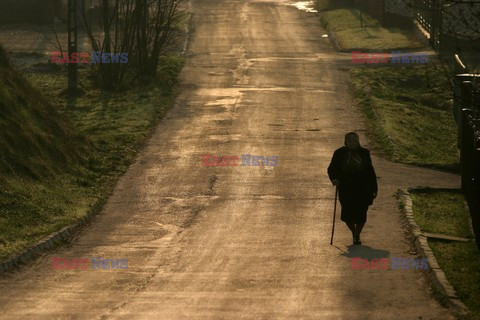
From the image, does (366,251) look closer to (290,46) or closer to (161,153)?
(161,153)

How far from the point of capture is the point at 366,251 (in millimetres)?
16062

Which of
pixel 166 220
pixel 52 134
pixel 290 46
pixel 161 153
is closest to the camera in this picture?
Result: pixel 166 220

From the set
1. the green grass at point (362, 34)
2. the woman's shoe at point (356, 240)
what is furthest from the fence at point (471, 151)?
the green grass at point (362, 34)

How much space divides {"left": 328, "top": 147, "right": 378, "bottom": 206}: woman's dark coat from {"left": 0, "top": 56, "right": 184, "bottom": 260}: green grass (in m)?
4.64

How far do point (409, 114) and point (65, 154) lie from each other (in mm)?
11649

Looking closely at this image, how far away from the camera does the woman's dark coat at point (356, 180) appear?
1628 centimetres

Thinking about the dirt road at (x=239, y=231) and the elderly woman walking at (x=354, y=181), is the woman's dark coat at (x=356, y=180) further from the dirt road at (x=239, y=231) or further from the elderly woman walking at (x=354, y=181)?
the dirt road at (x=239, y=231)

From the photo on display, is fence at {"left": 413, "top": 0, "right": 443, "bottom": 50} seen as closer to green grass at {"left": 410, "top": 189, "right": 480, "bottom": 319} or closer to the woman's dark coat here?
green grass at {"left": 410, "top": 189, "right": 480, "bottom": 319}

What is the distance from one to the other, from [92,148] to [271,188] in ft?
17.3

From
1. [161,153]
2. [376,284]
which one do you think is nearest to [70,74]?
[161,153]

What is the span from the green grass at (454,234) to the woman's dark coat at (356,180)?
124 centimetres

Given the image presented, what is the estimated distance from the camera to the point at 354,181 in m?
16.3

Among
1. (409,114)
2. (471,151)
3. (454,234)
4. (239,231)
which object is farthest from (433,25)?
(239,231)

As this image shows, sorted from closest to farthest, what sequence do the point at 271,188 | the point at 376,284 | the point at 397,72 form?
the point at 376,284 → the point at 271,188 → the point at 397,72
